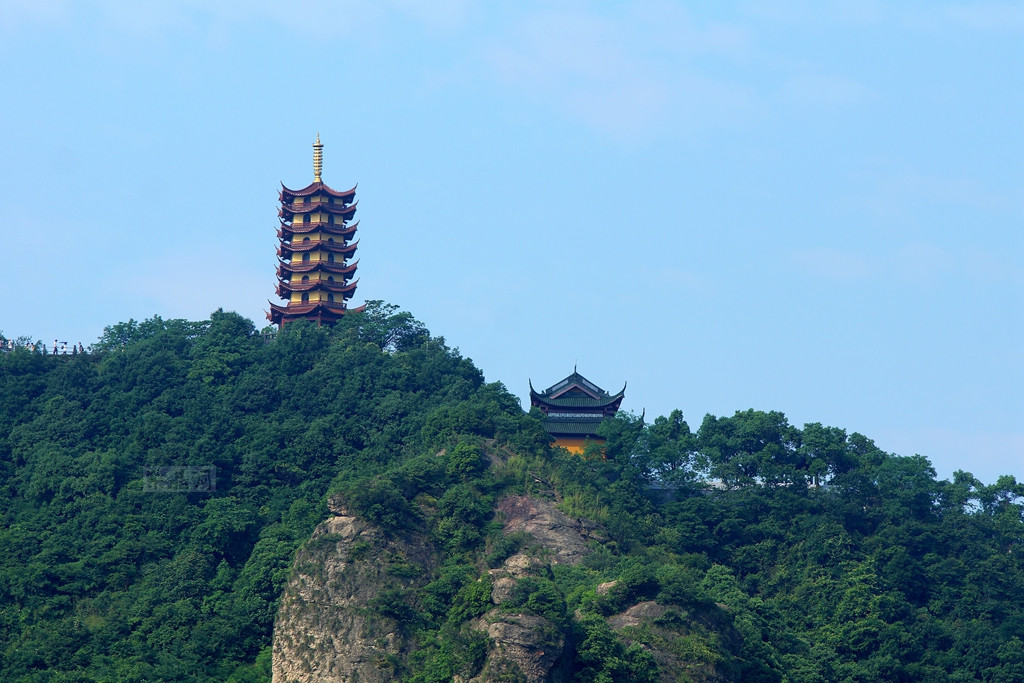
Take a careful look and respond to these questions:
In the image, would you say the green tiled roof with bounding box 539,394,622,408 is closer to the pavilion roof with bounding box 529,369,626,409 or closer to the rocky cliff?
the pavilion roof with bounding box 529,369,626,409

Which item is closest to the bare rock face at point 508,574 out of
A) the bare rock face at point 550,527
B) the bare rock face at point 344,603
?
the bare rock face at point 550,527

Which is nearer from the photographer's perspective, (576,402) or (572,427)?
(572,427)

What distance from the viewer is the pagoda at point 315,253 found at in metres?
66.9

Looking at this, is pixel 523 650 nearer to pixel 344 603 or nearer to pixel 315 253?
A: pixel 344 603

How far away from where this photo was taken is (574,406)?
200ft

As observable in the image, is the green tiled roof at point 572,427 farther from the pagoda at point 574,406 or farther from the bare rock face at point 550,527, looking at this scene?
the bare rock face at point 550,527

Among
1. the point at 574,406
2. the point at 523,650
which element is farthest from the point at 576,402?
the point at 523,650

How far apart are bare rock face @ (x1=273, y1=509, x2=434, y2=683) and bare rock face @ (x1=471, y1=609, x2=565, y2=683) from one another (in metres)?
3.12

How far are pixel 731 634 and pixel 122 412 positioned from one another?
67.7 feet

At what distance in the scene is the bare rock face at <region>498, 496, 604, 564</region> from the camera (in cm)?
4722

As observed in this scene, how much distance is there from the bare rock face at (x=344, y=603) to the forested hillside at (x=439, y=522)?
284 millimetres

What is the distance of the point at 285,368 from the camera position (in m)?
58.8

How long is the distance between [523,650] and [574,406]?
828 inches

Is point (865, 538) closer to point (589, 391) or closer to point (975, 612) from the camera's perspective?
point (975, 612)
